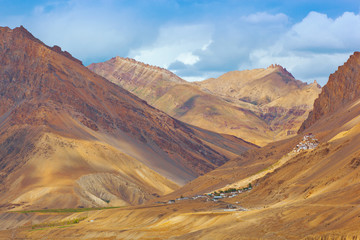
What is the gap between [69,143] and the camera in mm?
146500

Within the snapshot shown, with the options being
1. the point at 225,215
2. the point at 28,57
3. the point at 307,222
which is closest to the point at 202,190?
the point at 225,215

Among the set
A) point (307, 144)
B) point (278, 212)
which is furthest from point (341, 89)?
point (278, 212)

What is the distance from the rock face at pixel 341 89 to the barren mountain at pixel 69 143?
43.2 metres

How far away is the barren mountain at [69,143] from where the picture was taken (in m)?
127

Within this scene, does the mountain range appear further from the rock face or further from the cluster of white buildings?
the rock face

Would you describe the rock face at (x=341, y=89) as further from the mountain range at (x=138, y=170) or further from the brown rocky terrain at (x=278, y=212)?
the brown rocky terrain at (x=278, y=212)

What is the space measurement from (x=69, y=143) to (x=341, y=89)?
68392mm

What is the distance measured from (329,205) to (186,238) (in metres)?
12.9

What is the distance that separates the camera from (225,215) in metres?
53.2

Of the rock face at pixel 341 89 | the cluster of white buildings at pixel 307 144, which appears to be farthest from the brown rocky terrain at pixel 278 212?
the rock face at pixel 341 89

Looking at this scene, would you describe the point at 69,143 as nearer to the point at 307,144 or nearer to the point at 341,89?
the point at 341,89

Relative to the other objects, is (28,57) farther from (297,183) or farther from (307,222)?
(307,222)

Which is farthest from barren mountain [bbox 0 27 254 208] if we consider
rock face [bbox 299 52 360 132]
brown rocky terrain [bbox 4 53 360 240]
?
rock face [bbox 299 52 360 132]

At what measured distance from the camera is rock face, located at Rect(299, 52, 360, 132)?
121 metres
